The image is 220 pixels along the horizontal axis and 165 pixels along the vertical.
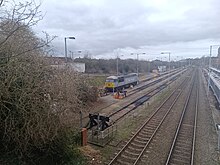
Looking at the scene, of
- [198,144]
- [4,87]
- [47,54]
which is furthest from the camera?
[198,144]

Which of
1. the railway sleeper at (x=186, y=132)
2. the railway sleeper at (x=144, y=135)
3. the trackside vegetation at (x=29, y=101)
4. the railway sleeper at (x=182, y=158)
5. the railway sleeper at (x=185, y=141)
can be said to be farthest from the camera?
the railway sleeper at (x=186, y=132)

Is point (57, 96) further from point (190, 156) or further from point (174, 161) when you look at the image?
point (190, 156)

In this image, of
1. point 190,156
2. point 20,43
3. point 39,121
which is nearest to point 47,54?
point 20,43

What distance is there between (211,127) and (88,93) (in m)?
12.6

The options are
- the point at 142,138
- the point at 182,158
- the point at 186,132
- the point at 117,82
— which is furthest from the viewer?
the point at 117,82

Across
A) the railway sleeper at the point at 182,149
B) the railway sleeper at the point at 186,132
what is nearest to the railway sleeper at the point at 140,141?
the railway sleeper at the point at 182,149

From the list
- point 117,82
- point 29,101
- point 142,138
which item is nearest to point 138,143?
point 142,138

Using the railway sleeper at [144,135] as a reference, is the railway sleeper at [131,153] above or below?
below

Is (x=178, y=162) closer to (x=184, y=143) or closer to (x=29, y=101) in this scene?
(x=184, y=143)

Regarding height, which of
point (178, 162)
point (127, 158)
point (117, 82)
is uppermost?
point (117, 82)

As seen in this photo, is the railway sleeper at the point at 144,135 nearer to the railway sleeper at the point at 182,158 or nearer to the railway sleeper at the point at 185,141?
the railway sleeper at the point at 185,141

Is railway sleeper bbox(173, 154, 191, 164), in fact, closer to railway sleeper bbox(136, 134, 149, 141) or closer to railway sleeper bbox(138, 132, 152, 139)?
railway sleeper bbox(136, 134, 149, 141)

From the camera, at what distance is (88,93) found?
2436 centimetres

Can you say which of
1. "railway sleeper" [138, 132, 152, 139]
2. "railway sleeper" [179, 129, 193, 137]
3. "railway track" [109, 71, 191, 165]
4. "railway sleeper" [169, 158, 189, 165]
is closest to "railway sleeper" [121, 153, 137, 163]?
"railway track" [109, 71, 191, 165]
